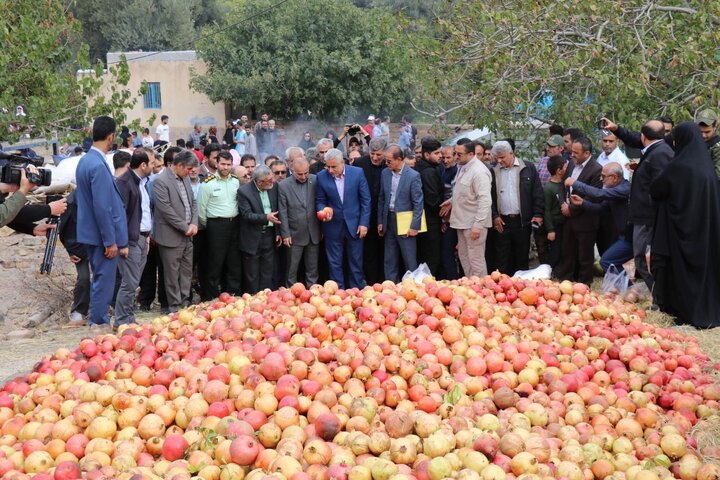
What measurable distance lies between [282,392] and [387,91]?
→ 95.7 ft

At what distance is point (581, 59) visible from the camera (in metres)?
9.94

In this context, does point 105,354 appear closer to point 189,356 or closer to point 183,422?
point 189,356

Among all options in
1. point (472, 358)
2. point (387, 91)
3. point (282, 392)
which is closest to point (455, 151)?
point (472, 358)

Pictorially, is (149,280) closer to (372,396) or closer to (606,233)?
(606,233)

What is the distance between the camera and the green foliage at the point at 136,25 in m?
41.2

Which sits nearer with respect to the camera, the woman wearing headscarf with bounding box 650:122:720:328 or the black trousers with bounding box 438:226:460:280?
the woman wearing headscarf with bounding box 650:122:720:328

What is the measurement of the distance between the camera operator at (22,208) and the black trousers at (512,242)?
5298 mm

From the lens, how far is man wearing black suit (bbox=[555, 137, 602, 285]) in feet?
31.1

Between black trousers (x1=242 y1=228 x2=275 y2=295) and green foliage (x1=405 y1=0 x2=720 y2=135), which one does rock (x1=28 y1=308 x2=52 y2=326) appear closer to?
black trousers (x1=242 y1=228 x2=275 y2=295)

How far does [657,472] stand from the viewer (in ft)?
12.8

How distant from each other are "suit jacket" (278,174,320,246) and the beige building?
82.5ft

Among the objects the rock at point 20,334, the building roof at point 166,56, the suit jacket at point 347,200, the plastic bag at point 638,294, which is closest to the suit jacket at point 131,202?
the rock at point 20,334

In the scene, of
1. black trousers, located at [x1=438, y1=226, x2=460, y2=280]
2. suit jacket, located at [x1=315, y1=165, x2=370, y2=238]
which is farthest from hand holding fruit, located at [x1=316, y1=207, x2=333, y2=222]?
black trousers, located at [x1=438, y1=226, x2=460, y2=280]

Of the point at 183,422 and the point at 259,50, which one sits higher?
the point at 259,50
